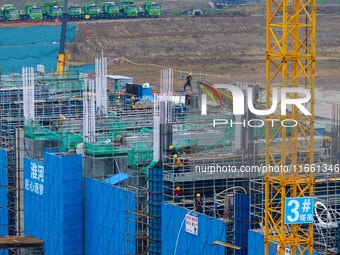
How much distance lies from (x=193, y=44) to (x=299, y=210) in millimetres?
86029

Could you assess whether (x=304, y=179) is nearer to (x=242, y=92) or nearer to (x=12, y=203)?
(x=242, y=92)

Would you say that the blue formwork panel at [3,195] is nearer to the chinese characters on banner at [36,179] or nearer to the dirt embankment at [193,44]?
the chinese characters on banner at [36,179]

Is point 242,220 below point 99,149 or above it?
below

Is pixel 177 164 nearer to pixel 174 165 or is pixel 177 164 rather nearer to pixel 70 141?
pixel 174 165

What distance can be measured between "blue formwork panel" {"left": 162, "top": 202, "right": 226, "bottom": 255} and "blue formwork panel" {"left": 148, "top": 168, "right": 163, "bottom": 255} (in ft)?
1.63

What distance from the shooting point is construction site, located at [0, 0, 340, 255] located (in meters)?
32.4

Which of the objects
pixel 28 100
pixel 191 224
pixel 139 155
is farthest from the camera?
pixel 28 100

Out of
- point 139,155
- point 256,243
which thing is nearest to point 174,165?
point 139,155

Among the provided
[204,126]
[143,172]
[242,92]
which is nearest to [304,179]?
[242,92]

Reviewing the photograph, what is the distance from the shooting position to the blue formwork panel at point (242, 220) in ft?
110

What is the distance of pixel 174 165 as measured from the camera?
37.1 metres

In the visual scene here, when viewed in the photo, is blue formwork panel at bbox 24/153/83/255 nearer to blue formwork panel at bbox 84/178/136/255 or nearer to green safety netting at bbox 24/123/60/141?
blue formwork panel at bbox 84/178/136/255

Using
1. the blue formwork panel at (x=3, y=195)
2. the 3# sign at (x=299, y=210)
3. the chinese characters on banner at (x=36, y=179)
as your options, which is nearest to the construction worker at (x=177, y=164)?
the 3# sign at (x=299, y=210)

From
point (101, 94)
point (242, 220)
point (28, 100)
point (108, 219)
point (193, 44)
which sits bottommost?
point (108, 219)
